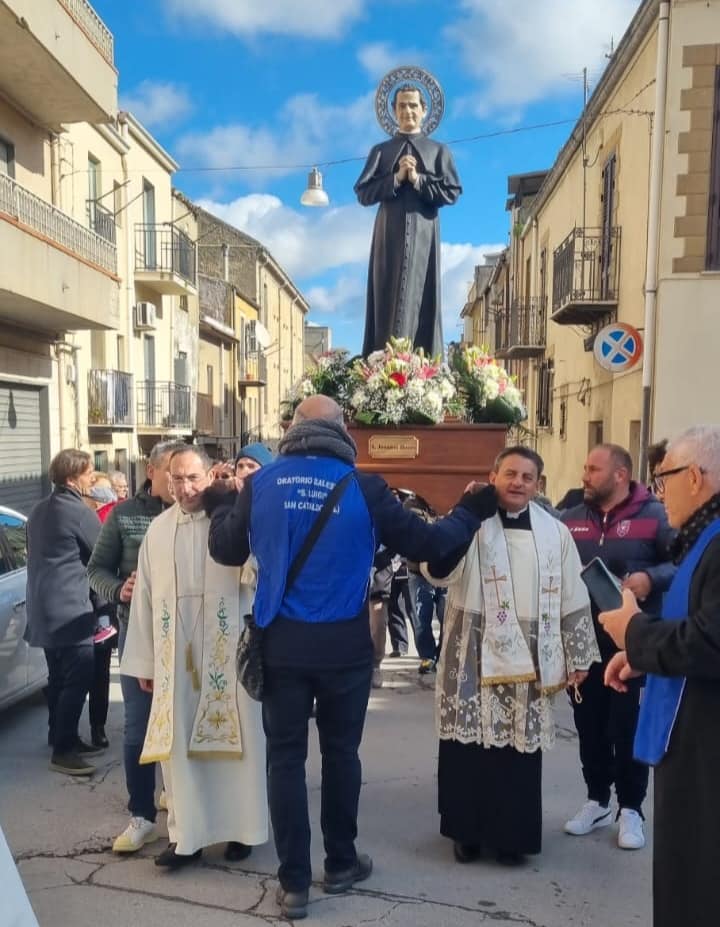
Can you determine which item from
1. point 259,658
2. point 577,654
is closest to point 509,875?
point 577,654

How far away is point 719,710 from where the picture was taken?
2.10 metres

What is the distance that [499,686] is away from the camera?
320 centimetres

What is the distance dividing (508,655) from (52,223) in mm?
11038

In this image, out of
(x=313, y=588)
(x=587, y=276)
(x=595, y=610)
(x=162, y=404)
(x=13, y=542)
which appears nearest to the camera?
(x=313, y=588)

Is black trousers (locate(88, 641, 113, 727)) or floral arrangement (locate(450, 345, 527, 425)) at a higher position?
floral arrangement (locate(450, 345, 527, 425))

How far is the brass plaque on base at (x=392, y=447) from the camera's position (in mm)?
3836

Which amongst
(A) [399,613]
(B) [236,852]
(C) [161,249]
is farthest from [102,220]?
(B) [236,852]

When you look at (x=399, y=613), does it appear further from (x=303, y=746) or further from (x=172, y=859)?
(x=303, y=746)

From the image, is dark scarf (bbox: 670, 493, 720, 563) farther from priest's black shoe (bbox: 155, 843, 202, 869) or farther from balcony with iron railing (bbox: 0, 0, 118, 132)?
balcony with iron railing (bbox: 0, 0, 118, 132)

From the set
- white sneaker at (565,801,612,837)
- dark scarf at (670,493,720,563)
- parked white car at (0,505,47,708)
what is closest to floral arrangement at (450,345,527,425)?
dark scarf at (670,493,720,563)

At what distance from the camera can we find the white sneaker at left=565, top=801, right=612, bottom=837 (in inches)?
140

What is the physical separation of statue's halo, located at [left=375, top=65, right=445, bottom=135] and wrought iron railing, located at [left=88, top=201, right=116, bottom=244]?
40.3ft

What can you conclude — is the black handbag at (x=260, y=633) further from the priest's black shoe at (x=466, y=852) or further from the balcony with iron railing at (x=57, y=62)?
the balcony with iron railing at (x=57, y=62)

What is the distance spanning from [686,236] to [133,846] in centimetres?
980
